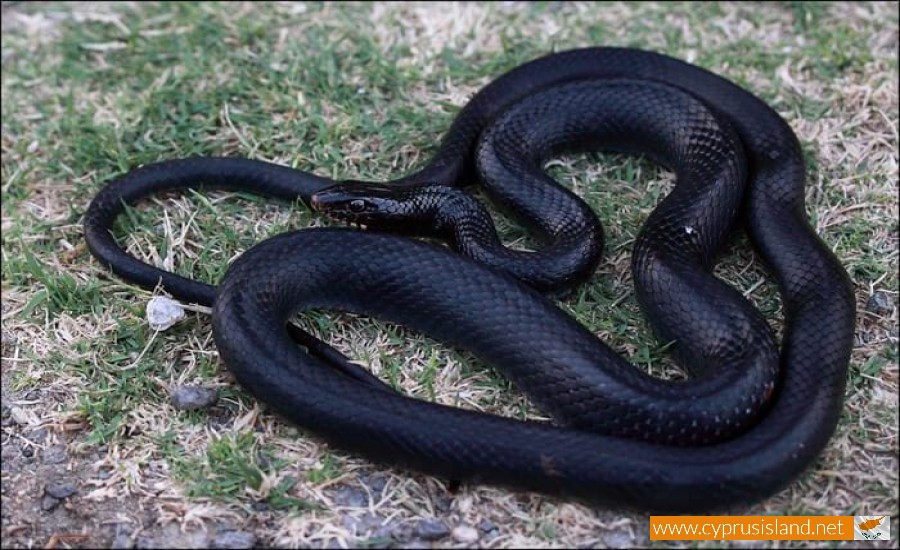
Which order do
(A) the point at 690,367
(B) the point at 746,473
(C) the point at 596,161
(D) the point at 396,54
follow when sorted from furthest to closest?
1. (D) the point at 396,54
2. (C) the point at 596,161
3. (A) the point at 690,367
4. (B) the point at 746,473

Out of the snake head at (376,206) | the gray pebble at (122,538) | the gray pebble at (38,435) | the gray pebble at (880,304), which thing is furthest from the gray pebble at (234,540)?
the gray pebble at (880,304)

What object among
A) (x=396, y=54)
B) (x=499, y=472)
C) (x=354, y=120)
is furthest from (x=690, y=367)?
(x=396, y=54)

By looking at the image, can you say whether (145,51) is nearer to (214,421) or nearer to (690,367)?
(214,421)

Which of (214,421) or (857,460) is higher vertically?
(857,460)

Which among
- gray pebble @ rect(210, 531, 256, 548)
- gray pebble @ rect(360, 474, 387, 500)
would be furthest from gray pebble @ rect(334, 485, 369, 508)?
gray pebble @ rect(210, 531, 256, 548)

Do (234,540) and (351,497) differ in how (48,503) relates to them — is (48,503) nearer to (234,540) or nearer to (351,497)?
(234,540)
